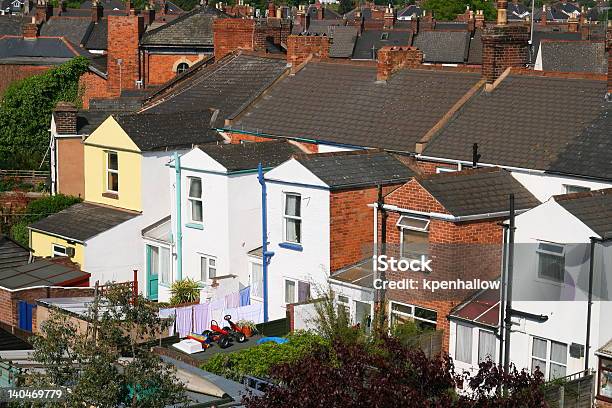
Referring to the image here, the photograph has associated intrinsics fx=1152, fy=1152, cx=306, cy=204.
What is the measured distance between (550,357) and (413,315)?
367cm

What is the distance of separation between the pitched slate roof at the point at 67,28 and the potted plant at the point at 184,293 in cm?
5985

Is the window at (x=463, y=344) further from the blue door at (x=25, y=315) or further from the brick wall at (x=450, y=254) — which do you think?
the blue door at (x=25, y=315)

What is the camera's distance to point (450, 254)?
25266mm

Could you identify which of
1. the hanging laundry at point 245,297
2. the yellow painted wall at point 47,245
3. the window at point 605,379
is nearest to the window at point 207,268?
the hanging laundry at point 245,297

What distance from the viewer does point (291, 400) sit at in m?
15.8

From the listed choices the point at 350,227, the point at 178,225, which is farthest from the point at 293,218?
the point at 178,225

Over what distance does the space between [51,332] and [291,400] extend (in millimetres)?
3951

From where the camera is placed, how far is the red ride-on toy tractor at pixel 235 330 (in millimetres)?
27500

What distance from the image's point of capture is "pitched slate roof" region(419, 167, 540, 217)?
2586cm

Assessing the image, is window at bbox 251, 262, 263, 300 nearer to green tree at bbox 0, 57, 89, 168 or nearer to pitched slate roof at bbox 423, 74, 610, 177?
pitched slate roof at bbox 423, 74, 610, 177

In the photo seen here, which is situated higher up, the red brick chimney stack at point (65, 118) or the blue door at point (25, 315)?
the red brick chimney stack at point (65, 118)

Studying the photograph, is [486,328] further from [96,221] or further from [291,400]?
[96,221]

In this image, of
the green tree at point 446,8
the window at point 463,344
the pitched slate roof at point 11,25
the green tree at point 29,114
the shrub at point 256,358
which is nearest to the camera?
the shrub at point 256,358

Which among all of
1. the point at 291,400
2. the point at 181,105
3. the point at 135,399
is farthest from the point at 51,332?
the point at 181,105
